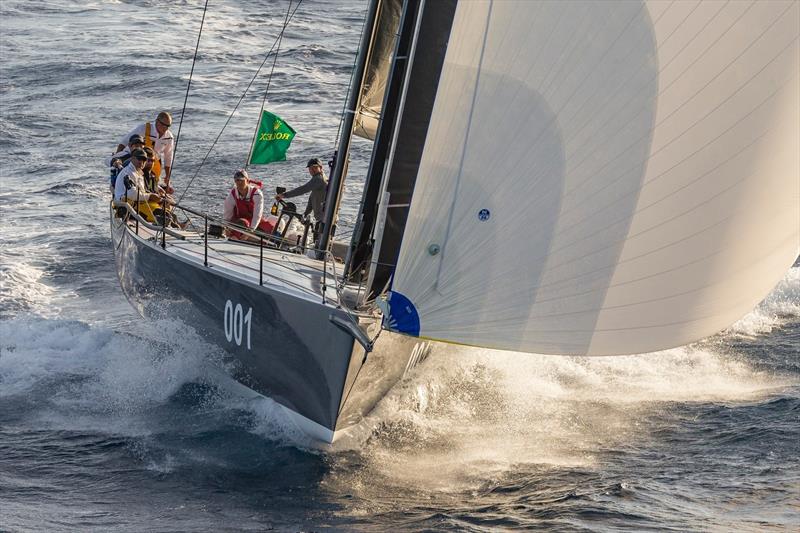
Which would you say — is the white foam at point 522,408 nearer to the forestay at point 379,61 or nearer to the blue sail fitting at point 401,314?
the blue sail fitting at point 401,314

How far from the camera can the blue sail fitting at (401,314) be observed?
Answer: 23.5ft

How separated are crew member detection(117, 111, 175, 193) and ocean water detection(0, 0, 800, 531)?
169 cm

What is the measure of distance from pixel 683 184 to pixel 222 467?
4.02m

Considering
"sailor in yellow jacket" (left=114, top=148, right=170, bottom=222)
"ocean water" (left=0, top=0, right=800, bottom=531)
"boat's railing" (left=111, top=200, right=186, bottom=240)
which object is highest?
"sailor in yellow jacket" (left=114, top=148, right=170, bottom=222)

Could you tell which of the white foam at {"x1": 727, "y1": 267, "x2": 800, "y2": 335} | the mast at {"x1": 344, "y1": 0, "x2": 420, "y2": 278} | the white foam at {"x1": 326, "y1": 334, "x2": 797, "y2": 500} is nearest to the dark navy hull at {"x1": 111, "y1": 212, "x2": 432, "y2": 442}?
the white foam at {"x1": 326, "y1": 334, "x2": 797, "y2": 500}

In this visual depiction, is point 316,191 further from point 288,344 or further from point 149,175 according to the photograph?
point 288,344

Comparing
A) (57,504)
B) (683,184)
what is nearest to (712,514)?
(683,184)

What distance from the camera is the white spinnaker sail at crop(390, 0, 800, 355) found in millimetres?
6719

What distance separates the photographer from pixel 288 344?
28.1ft

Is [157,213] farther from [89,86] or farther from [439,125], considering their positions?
[89,86]

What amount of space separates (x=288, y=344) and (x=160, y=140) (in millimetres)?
4265

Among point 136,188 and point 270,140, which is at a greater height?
point 270,140

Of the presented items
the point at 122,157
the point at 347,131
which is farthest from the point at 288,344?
the point at 122,157

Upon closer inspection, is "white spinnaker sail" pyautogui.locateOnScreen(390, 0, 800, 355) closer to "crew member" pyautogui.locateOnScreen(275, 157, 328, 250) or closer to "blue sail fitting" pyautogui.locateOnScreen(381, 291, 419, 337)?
"blue sail fitting" pyautogui.locateOnScreen(381, 291, 419, 337)
